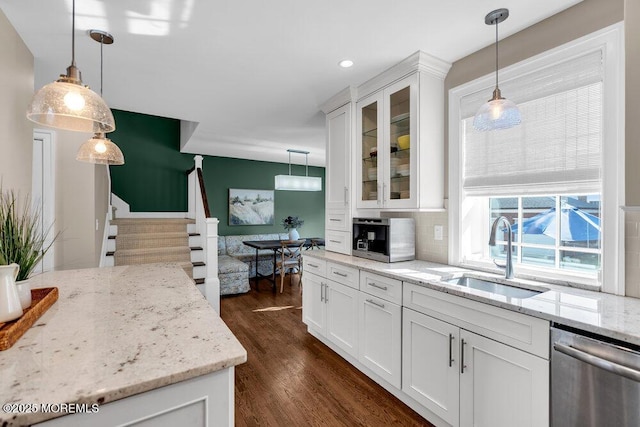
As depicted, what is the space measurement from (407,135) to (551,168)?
39.2 inches

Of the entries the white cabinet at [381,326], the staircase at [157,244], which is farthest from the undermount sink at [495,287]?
the staircase at [157,244]

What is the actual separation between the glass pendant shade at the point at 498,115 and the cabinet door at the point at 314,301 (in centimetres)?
186

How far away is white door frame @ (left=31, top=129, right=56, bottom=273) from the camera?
3.08 metres

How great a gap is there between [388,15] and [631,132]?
1353 mm

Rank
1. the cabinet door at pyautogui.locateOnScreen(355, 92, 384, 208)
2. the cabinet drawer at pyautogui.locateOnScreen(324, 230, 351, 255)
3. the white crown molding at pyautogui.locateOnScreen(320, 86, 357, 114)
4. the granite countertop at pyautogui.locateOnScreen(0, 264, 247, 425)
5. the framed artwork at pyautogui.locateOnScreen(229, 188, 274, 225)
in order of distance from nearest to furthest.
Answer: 1. the granite countertop at pyautogui.locateOnScreen(0, 264, 247, 425)
2. the cabinet door at pyautogui.locateOnScreen(355, 92, 384, 208)
3. the white crown molding at pyautogui.locateOnScreen(320, 86, 357, 114)
4. the cabinet drawer at pyautogui.locateOnScreen(324, 230, 351, 255)
5. the framed artwork at pyautogui.locateOnScreen(229, 188, 274, 225)

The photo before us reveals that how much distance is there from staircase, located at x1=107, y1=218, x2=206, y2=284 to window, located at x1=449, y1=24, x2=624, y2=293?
3267 mm

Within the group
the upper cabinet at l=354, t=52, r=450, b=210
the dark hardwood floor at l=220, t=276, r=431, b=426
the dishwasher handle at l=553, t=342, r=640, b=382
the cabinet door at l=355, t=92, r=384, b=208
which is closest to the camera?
the dishwasher handle at l=553, t=342, r=640, b=382

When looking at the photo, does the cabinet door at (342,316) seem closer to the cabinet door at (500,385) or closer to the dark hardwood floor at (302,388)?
the dark hardwood floor at (302,388)

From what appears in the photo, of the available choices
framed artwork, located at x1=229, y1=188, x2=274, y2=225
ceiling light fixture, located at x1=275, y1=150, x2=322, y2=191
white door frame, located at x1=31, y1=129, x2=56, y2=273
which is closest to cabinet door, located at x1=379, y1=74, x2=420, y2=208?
ceiling light fixture, located at x1=275, y1=150, x2=322, y2=191

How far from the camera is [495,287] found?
6.58 feet

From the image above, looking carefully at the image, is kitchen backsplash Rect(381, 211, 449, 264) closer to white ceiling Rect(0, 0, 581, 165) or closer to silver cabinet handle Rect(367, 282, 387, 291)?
silver cabinet handle Rect(367, 282, 387, 291)

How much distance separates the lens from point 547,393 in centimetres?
136

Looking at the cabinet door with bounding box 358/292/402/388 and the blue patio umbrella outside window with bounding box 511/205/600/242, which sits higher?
the blue patio umbrella outside window with bounding box 511/205/600/242

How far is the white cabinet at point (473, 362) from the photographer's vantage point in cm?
142
